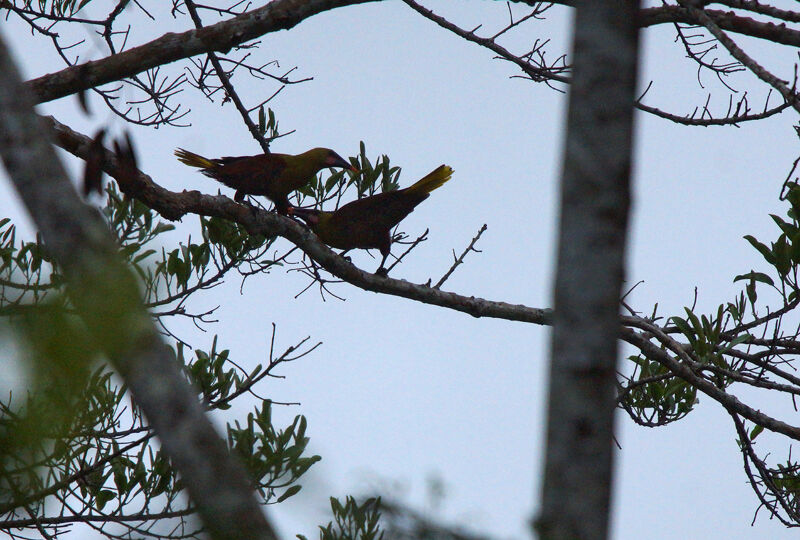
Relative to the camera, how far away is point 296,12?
2.62 meters

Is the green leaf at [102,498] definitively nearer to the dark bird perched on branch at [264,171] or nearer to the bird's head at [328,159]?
the dark bird perched on branch at [264,171]

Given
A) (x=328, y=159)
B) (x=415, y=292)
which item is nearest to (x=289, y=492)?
(x=415, y=292)

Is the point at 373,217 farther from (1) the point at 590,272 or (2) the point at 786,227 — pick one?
(1) the point at 590,272

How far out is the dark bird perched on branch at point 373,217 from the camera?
402 centimetres

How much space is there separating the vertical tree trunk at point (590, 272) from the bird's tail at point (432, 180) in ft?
9.59

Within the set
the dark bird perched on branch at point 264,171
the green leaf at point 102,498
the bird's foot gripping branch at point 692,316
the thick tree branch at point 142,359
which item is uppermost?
the dark bird perched on branch at point 264,171

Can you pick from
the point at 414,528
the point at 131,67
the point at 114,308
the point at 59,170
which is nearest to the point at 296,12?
the point at 131,67

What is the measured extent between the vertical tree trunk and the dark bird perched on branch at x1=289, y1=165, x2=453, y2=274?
2873mm

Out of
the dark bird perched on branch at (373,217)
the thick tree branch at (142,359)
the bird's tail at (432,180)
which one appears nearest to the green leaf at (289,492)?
the dark bird perched on branch at (373,217)

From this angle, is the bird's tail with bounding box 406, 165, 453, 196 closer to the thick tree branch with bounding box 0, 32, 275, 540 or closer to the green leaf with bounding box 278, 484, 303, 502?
the green leaf with bounding box 278, 484, 303, 502

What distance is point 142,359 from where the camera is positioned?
3.06ft

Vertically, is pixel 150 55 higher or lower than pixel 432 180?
lower

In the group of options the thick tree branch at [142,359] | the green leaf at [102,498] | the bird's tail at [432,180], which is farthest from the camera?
the bird's tail at [432,180]

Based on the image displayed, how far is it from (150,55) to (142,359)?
215 centimetres
